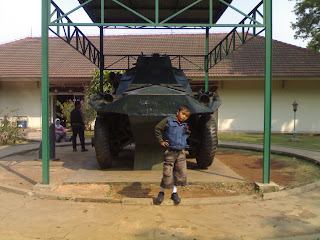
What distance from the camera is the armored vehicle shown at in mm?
6160

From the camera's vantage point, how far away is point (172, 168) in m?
5.17

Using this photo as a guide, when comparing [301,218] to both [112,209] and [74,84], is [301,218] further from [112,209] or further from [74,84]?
[74,84]

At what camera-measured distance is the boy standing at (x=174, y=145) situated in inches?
198

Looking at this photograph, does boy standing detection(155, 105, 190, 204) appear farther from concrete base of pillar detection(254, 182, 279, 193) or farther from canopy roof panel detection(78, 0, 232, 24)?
canopy roof panel detection(78, 0, 232, 24)

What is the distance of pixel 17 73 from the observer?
714 inches

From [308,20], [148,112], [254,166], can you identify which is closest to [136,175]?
[148,112]

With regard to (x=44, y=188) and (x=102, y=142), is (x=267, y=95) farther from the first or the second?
(x=44, y=188)

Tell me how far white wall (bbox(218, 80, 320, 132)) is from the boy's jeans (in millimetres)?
13754

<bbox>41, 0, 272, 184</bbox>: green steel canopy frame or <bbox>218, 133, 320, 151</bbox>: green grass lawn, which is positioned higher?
<bbox>41, 0, 272, 184</bbox>: green steel canopy frame

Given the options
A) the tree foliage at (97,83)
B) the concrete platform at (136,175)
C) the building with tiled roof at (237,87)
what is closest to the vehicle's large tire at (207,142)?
the concrete platform at (136,175)

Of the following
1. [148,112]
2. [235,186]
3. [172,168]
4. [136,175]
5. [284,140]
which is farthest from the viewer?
[284,140]

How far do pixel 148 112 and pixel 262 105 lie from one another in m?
13.7

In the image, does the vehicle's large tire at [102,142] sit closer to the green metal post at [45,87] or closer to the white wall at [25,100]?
the green metal post at [45,87]

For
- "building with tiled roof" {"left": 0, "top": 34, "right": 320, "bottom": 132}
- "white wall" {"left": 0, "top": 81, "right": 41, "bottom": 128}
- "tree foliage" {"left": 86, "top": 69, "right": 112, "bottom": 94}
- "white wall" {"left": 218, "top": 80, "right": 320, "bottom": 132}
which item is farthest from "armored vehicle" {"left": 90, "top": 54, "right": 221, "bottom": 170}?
"white wall" {"left": 0, "top": 81, "right": 41, "bottom": 128}
